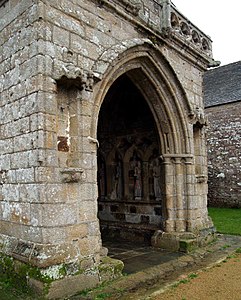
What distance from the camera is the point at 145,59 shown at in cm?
565

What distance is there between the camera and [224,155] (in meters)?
15.2

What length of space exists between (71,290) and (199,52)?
208 inches

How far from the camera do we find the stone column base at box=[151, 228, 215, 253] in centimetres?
584

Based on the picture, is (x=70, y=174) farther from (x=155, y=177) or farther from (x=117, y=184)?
(x=117, y=184)

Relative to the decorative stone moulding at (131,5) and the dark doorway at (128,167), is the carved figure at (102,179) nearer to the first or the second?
the dark doorway at (128,167)

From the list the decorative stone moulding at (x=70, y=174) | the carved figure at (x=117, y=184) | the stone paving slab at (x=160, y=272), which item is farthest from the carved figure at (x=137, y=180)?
the decorative stone moulding at (x=70, y=174)

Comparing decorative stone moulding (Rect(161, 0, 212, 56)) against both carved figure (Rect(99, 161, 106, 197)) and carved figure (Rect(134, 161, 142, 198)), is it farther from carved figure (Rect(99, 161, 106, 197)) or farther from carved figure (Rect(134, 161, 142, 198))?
carved figure (Rect(99, 161, 106, 197))

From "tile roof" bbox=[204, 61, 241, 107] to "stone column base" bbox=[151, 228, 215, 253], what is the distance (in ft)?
32.7

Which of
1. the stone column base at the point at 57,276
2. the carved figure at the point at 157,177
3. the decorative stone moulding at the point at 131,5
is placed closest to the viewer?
the stone column base at the point at 57,276

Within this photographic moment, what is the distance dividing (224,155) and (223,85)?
3.78 meters

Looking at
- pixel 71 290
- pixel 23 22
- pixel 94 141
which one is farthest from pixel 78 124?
pixel 71 290

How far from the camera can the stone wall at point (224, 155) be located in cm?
1470

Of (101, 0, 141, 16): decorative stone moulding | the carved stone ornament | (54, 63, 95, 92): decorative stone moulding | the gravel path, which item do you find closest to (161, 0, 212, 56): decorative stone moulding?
(101, 0, 141, 16): decorative stone moulding

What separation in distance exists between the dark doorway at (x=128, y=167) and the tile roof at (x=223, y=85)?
8740mm
